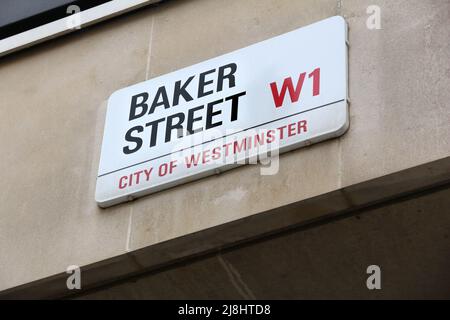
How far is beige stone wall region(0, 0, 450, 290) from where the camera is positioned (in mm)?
6191

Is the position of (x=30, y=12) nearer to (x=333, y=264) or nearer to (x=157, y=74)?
(x=157, y=74)

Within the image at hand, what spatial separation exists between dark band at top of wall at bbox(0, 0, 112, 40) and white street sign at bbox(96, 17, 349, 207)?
1.21m

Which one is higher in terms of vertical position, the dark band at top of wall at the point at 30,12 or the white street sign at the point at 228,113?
the dark band at top of wall at the point at 30,12

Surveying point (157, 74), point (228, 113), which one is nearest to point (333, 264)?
point (228, 113)

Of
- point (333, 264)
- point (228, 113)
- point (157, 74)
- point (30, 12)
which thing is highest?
point (30, 12)

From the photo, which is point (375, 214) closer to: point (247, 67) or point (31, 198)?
point (247, 67)

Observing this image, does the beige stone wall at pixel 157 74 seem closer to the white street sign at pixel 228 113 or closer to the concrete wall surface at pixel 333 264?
the white street sign at pixel 228 113

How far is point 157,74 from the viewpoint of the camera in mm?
7355

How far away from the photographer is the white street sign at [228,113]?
6.42 m

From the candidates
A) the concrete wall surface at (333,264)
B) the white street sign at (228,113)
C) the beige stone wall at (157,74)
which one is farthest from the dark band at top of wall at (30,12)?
the concrete wall surface at (333,264)

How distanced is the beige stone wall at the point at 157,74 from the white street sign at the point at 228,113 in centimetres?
10

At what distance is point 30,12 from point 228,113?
232 cm

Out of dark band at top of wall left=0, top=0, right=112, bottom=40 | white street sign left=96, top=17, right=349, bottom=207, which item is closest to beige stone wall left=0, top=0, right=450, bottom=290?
white street sign left=96, top=17, right=349, bottom=207

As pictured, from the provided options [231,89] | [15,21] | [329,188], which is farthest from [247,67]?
[15,21]
